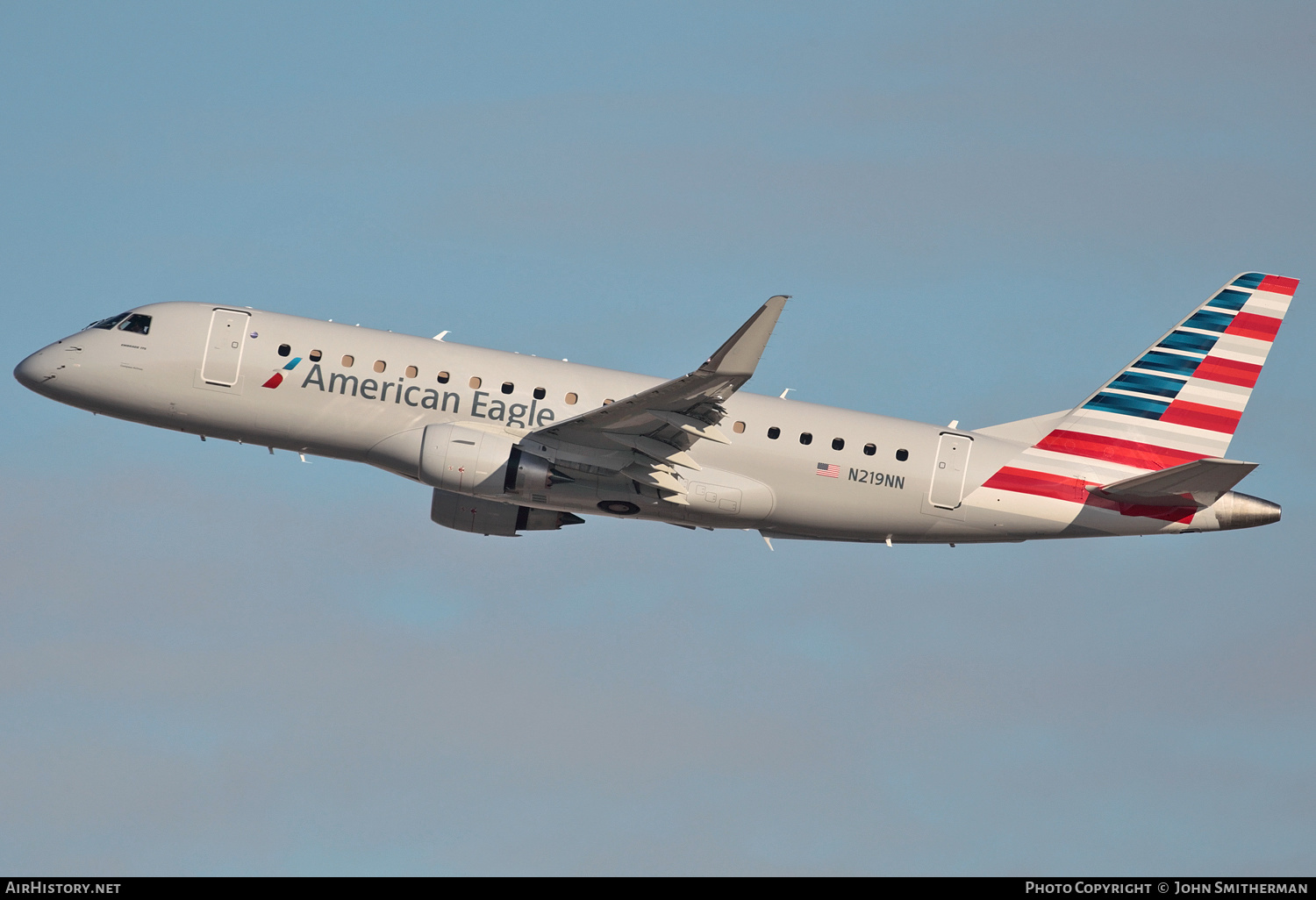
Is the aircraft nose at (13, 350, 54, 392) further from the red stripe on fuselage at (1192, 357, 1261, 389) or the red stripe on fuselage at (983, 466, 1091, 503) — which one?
the red stripe on fuselage at (1192, 357, 1261, 389)

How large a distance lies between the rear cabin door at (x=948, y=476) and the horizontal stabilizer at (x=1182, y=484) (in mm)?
3838

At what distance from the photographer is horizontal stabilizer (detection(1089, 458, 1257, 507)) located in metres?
38.5

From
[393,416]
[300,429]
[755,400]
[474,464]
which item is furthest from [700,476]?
[300,429]

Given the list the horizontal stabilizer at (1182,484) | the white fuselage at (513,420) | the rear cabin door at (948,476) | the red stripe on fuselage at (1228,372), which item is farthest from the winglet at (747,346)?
the red stripe on fuselage at (1228,372)

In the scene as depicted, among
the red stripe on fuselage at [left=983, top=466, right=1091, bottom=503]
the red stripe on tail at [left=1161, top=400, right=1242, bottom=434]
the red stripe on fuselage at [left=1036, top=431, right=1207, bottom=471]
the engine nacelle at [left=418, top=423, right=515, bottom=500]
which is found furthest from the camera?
the red stripe on tail at [left=1161, top=400, right=1242, bottom=434]

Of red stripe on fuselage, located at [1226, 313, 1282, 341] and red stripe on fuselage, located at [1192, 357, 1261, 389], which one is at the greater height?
red stripe on fuselage, located at [1226, 313, 1282, 341]

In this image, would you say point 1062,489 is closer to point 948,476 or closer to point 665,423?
point 948,476

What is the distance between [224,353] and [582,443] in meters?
10.8

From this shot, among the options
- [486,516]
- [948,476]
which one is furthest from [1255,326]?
[486,516]

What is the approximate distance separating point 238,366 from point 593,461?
10615mm

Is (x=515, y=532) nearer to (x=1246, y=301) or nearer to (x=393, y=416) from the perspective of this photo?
(x=393, y=416)

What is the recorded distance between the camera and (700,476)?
4050 centimetres

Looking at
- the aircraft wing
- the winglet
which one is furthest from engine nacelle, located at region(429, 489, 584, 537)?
the winglet

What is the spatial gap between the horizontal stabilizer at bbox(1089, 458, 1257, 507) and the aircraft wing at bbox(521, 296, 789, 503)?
11.6m
